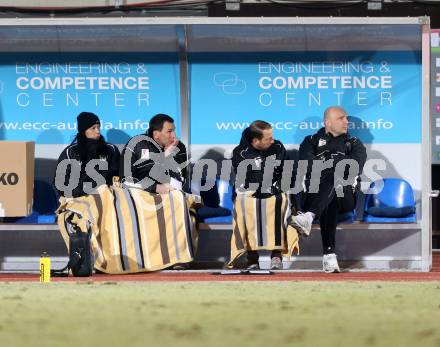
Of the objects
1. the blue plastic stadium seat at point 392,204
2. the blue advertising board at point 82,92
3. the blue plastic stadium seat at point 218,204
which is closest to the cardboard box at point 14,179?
the blue advertising board at point 82,92

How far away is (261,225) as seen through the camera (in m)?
11.8

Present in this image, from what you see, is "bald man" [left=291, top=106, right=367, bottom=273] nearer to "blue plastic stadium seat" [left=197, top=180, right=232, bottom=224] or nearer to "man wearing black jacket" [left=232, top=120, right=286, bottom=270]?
"man wearing black jacket" [left=232, top=120, right=286, bottom=270]

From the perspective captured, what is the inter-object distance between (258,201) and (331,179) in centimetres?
68

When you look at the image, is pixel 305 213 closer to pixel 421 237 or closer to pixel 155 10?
pixel 421 237

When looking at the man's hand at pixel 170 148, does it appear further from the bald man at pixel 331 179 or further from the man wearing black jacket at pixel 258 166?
the bald man at pixel 331 179

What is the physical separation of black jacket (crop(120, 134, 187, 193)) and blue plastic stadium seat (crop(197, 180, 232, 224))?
0.43 metres

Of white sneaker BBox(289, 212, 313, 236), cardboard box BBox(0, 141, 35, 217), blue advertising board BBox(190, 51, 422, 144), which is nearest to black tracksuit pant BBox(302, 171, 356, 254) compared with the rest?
white sneaker BBox(289, 212, 313, 236)

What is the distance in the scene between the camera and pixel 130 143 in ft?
39.7

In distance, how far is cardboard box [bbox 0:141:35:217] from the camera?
11.9 m

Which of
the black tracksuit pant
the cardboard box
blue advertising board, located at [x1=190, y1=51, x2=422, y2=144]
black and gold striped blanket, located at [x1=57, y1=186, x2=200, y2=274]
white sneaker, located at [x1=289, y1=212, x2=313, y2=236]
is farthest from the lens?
blue advertising board, located at [x1=190, y1=51, x2=422, y2=144]

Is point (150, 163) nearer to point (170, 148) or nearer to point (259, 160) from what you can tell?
point (170, 148)

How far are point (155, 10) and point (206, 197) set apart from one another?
4220 millimetres

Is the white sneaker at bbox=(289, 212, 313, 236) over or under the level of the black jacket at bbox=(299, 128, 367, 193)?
under

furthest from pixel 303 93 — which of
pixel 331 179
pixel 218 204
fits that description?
pixel 218 204
